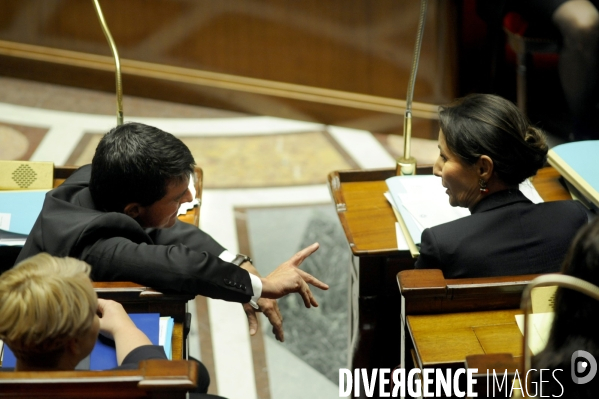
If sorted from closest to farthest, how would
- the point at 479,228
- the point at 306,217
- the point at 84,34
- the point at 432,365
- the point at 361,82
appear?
the point at 432,365 → the point at 479,228 → the point at 306,217 → the point at 361,82 → the point at 84,34

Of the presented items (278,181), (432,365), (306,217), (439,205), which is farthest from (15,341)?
(278,181)

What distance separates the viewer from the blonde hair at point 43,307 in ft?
4.87

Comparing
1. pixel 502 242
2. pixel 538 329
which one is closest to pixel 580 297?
pixel 538 329

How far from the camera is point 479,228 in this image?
6.78 ft

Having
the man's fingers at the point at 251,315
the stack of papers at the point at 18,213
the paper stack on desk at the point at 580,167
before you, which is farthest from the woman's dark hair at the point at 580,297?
the stack of papers at the point at 18,213

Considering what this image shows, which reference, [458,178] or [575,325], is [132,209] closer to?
[458,178]

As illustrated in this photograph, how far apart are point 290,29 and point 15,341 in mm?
3657

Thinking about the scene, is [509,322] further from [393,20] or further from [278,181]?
[393,20]

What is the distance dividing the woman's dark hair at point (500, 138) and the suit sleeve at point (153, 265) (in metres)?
0.71

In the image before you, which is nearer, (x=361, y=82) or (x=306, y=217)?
(x=306, y=217)

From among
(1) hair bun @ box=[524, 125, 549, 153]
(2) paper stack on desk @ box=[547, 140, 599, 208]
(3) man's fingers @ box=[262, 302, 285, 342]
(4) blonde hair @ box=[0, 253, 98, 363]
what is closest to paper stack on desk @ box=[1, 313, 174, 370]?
(4) blonde hair @ box=[0, 253, 98, 363]

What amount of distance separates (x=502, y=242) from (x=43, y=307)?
114 centimetres

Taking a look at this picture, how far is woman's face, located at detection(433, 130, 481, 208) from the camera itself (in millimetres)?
2230

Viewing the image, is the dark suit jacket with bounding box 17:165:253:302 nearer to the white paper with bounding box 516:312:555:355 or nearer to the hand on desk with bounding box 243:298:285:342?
the hand on desk with bounding box 243:298:285:342
